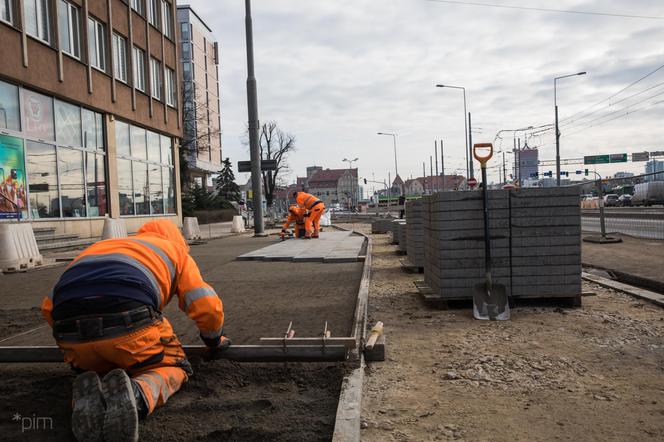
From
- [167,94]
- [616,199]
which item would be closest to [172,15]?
[167,94]

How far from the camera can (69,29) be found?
17938 mm

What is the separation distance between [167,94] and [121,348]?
25.7 m

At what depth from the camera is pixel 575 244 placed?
6.04 metres

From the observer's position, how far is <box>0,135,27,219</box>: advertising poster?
47.1ft

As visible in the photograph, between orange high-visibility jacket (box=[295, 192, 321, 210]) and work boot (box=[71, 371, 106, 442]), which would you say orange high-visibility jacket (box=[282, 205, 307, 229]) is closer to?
orange high-visibility jacket (box=[295, 192, 321, 210])

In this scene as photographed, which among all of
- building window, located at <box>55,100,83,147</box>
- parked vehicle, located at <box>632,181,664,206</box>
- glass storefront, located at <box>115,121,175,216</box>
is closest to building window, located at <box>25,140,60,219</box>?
building window, located at <box>55,100,83,147</box>

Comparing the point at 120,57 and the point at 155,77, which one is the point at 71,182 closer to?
the point at 120,57

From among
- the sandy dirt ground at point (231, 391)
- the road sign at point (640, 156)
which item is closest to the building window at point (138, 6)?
the sandy dirt ground at point (231, 391)

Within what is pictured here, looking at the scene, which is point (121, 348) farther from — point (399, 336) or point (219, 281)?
point (219, 281)

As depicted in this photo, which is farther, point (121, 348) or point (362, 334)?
point (362, 334)

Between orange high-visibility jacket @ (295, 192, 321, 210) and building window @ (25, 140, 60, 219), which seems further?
orange high-visibility jacket @ (295, 192, 321, 210)

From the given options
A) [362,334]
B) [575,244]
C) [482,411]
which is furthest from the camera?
[575,244]

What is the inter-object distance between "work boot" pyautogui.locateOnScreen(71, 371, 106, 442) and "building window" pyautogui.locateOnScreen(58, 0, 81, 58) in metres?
17.4

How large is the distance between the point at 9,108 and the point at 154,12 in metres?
13.1
